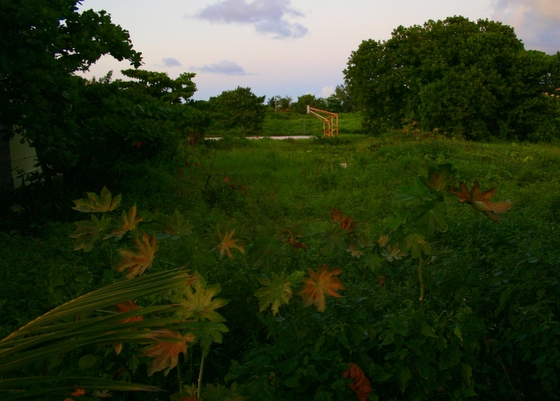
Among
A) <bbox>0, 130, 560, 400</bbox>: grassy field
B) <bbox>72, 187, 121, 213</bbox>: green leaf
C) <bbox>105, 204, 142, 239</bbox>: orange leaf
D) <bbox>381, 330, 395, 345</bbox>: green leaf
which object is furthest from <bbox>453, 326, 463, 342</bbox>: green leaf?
<bbox>72, 187, 121, 213</bbox>: green leaf

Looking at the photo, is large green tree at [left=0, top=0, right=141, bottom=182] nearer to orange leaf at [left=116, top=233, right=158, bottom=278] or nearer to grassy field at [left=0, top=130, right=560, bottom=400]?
grassy field at [left=0, top=130, right=560, bottom=400]

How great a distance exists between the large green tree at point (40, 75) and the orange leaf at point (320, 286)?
3884mm

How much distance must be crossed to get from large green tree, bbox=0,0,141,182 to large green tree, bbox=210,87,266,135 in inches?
600

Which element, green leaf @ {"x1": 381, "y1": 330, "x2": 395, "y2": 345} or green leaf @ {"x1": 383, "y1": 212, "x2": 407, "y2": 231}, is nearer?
green leaf @ {"x1": 381, "y1": 330, "x2": 395, "y2": 345}

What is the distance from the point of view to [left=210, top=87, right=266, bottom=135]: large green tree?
2073 centimetres

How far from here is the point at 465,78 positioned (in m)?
16.2

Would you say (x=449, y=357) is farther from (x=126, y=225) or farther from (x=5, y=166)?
(x=5, y=166)

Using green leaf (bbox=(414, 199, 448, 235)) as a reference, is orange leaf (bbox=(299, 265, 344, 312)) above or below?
below

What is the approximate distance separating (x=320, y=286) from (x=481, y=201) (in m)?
0.64

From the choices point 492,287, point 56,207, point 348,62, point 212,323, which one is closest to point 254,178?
point 56,207

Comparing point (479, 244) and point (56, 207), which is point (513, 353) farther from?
point (56, 207)

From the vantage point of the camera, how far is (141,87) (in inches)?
349

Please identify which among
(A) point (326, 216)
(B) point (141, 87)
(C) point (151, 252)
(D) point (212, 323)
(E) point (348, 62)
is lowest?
(A) point (326, 216)

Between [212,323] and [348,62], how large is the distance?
19.2 m
